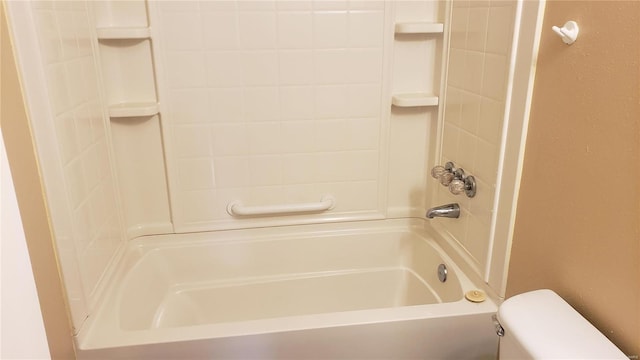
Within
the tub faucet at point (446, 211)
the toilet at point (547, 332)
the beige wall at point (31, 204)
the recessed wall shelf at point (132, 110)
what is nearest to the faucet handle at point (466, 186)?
the tub faucet at point (446, 211)

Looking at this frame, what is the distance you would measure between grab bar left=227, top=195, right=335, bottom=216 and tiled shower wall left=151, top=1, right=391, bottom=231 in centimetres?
3

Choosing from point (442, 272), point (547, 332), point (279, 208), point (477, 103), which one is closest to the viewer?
point (547, 332)

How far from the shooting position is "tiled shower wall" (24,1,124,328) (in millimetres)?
1187

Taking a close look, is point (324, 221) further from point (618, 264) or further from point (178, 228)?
point (618, 264)

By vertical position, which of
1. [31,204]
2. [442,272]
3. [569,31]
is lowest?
[442,272]

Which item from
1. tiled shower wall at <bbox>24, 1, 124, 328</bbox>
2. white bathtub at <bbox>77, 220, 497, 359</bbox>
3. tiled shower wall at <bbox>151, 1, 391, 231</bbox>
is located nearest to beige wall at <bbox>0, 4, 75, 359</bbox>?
tiled shower wall at <bbox>24, 1, 124, 328</bbox>

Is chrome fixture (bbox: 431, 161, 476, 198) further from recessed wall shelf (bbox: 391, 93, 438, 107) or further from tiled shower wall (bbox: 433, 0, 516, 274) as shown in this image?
recessed wall shelf (bbox: 391, 93, 438, 107)

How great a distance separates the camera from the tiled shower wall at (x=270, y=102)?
1751mm

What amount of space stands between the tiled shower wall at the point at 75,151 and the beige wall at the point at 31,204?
0.12 ft

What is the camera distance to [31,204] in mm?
1093

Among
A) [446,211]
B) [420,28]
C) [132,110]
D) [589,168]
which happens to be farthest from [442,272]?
[132,110]

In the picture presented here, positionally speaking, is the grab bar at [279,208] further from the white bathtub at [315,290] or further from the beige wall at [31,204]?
the beige wall at [31,204]

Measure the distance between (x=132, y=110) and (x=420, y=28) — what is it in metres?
1.09

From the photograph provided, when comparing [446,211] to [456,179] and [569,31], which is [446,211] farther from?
[569,31]
